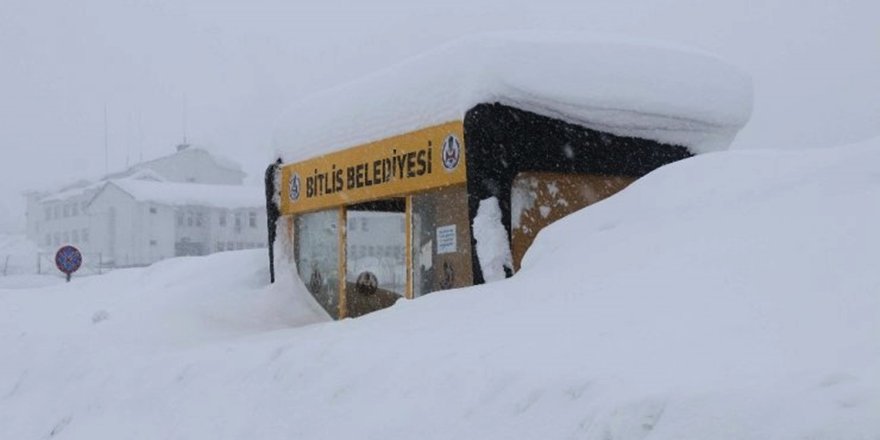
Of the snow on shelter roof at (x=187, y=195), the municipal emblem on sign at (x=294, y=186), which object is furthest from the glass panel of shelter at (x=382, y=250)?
the snow on shelter roof at (x=187, y=195)

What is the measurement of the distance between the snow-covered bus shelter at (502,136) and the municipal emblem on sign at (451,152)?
0.07 feet

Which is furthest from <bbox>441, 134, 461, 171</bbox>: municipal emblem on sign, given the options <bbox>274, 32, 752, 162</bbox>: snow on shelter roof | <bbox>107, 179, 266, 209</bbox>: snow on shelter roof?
<bbox>107, 179, 266, 209</bbox>: snow on shelter roof

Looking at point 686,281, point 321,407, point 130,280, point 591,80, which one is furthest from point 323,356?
point 130,280

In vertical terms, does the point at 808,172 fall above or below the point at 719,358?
above

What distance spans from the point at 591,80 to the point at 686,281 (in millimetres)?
4723

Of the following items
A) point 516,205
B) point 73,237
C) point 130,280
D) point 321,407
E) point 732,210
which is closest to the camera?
point 321,407

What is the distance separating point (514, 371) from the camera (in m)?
4.71

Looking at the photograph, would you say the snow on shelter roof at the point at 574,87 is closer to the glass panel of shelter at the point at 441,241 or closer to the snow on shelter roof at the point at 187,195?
the glass panel of shelter at the point at 441,241

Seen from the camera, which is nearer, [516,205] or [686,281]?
[686,281]

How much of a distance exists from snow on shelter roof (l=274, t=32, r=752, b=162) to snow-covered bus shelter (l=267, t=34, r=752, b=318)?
0.01 metres

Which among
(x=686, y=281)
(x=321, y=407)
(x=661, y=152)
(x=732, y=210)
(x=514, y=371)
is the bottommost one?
(x=321, y=407)

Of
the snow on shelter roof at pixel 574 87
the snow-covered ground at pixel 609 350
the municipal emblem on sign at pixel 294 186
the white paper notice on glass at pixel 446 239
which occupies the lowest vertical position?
the snow-covered ground at pixel 609 350

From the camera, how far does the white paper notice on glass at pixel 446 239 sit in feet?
33.6

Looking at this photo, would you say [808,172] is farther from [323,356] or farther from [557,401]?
[323,356]
